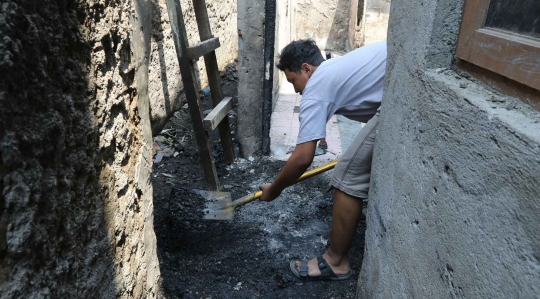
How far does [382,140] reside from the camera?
1753mm

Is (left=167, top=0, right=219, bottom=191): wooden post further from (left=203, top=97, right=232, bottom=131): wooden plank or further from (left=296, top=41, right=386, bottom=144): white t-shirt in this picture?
(left=296, top=41, right=386, bottom=144): white t-shirt

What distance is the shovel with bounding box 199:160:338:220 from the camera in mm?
2744

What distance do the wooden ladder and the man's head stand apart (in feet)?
2.92

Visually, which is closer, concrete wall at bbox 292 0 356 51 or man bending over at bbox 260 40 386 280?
man bending over at bbox 260 40 386 280

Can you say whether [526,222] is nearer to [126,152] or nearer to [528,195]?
[528,195]

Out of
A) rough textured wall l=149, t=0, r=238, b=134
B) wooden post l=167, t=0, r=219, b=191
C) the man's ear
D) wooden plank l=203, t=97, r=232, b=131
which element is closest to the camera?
the man's ear

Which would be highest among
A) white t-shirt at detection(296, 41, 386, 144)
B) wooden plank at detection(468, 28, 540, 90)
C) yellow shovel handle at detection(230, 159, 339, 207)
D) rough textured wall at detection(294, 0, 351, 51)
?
wooden plank at detection(468, 28, 540, 90)

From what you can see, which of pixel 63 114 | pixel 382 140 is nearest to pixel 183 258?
pixel 382 140

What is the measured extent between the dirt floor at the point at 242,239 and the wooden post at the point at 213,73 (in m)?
0.30

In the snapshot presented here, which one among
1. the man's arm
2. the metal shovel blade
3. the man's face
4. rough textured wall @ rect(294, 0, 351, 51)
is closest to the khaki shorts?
the man's arm

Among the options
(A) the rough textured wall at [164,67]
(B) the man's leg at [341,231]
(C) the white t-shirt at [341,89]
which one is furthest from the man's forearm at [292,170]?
(A) the rough textured wall at [164,67]

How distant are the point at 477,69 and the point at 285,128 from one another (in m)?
3.66

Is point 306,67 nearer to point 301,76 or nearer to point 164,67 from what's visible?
point 301,76

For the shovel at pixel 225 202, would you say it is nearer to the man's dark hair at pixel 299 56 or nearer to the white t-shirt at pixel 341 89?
the white t-shirt at pixel 341 89
